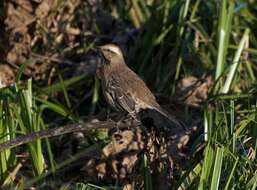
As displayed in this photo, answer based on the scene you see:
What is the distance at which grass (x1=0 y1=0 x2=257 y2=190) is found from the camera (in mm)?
6066

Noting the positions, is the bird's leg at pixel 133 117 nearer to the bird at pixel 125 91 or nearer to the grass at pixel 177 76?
the bird at pixel 125 91

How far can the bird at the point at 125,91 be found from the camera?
652 centimetres

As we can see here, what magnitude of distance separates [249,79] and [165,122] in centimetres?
121

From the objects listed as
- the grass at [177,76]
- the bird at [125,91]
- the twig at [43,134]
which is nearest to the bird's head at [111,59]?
the bird at [125,91]

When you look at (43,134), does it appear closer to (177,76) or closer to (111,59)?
(111,59)

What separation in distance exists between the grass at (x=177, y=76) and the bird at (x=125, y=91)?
0.39 m

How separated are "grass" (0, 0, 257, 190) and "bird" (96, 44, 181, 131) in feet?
1.28

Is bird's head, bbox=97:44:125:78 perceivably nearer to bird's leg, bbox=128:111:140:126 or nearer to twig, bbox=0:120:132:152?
bird's leg, bbox=128:111:140:126

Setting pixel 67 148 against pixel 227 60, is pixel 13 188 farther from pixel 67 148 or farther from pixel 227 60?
pixel 227 60

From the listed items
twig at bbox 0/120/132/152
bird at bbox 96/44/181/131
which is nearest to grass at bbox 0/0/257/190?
bird at bbox 96/44/181/131

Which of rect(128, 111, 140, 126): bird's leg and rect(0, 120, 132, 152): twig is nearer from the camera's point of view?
rect(0, 120, 132, 152): twig

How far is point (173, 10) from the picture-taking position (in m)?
8.30

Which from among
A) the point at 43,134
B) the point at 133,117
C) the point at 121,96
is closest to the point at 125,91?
the point at 121,96

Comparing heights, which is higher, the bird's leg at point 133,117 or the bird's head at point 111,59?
the bird's head at point 111,59
